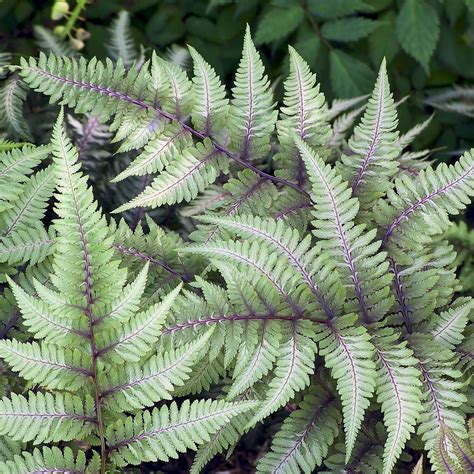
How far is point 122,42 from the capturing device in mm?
2355

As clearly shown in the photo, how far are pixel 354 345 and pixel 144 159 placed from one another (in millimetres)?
757

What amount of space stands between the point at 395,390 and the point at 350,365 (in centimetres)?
13

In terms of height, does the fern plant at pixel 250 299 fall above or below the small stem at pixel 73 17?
below

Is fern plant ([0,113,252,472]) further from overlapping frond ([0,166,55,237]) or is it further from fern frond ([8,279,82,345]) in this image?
overlapping frond ([0,166,55,237])

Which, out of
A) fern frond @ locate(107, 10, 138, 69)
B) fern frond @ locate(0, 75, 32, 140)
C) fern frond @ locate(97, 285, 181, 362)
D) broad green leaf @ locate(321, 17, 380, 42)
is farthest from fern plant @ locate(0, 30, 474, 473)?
broad green leaf @ locate(321, 17, 380, 42)

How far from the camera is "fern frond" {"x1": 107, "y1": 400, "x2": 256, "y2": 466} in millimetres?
1481

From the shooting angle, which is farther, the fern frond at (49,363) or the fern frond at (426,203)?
the fern frond at (426,203)

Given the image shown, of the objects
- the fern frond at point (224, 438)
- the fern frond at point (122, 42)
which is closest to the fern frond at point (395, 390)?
the fern frond at point (224, 438)

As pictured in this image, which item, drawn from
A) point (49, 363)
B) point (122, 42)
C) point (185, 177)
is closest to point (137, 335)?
point (49, 363)

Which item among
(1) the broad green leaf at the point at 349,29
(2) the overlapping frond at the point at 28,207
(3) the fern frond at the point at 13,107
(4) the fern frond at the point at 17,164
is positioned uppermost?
(1) the broad green leaf at the point at 349,29

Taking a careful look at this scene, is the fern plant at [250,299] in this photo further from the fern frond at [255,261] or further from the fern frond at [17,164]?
the fern frond at [17,164]

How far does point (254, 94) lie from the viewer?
1.80 meters

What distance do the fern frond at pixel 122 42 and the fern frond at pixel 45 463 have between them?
1.44 m

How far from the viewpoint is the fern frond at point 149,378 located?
150cm
